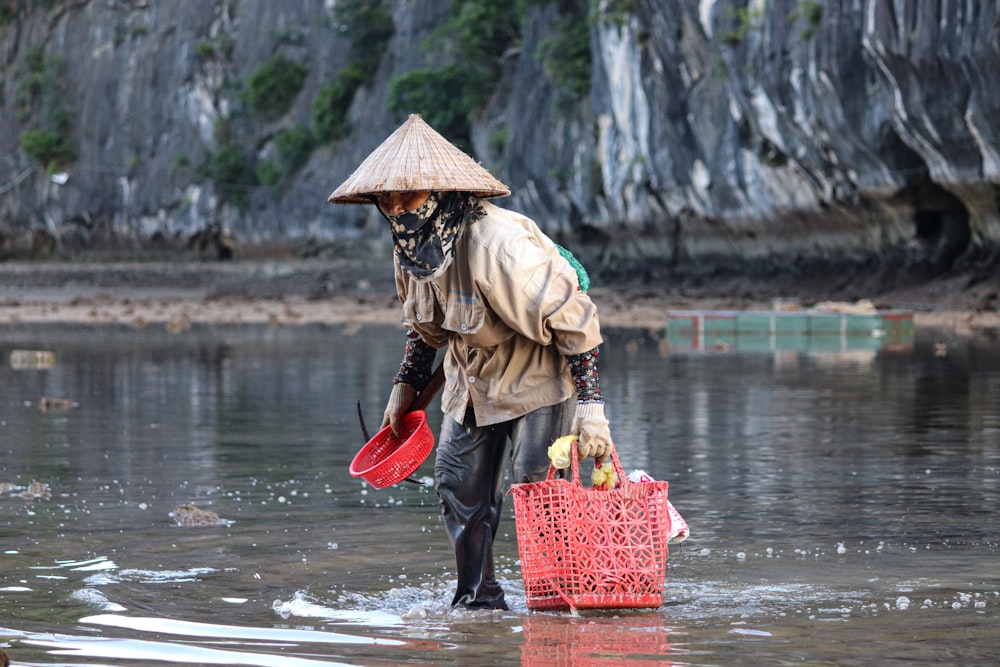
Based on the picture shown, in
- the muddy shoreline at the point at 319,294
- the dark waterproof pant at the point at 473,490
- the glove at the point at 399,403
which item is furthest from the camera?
the muddy shoreline at the point at 319,294

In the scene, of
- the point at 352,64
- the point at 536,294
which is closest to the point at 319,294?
the point at 352,64

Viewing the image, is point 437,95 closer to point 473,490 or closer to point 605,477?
point 473,490

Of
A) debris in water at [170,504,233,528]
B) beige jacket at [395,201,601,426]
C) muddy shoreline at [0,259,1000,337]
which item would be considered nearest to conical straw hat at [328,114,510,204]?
beige jacket at [395,201,601,426]

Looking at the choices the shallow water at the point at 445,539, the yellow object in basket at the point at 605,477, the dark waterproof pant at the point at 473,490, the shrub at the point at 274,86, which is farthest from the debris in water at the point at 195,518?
the shrub at the point at 274,86

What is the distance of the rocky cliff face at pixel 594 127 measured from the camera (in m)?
26.9

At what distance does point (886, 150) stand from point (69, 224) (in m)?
46.4

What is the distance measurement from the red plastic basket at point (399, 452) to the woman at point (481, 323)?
0.21 meters

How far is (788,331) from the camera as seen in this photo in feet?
72.8

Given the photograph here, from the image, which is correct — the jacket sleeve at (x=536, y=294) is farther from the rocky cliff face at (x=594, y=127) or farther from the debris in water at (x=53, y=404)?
the rocky cliff face at (x=594, y=127)

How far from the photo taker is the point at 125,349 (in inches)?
872

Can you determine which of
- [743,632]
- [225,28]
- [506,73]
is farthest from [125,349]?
[225,28]

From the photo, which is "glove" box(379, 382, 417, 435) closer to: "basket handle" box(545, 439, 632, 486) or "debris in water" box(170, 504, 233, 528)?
"basket handle" box(545, 439, 632, 486)

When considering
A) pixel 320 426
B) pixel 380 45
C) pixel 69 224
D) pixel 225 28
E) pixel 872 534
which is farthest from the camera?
pixel 69 224

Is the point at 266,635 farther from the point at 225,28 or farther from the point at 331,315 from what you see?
the point at 225,28
